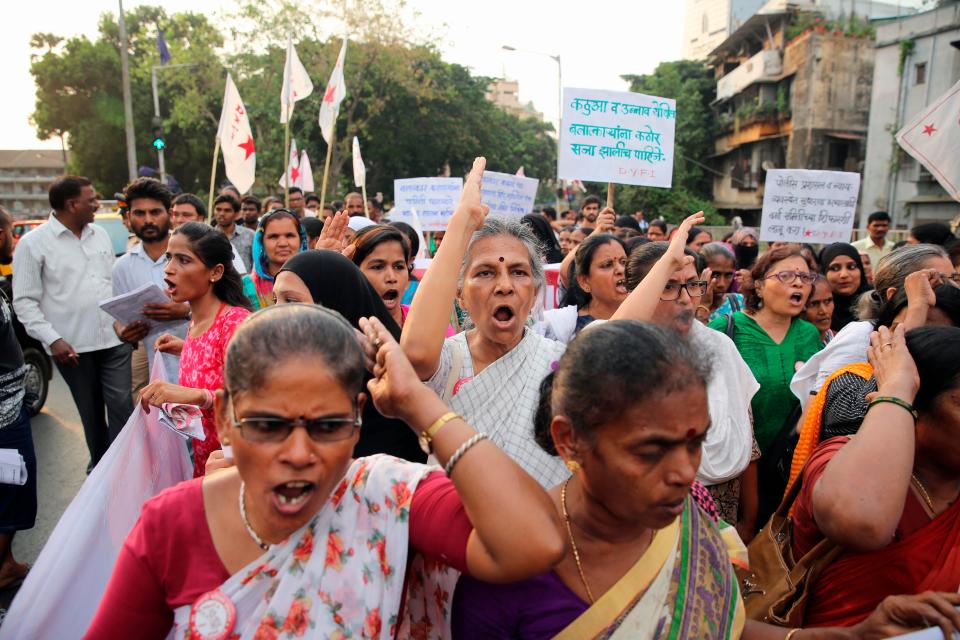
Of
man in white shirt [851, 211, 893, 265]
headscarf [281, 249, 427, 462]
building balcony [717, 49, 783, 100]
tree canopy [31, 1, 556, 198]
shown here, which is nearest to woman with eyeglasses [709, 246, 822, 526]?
headscarf [281, 249, 427, 462]

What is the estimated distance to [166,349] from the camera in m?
3.31

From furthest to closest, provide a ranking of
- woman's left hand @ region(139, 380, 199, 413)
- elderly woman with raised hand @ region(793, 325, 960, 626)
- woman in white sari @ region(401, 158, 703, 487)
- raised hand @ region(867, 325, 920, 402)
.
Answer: woman's left hand @ region(139, 380, 199, 413) < woman in white sari @ region(401, 158, 703, 487) < raised hand @ region(867, 325, 920, 402) < elderly woman with raised hand @ region(793, 325, 960, 626)

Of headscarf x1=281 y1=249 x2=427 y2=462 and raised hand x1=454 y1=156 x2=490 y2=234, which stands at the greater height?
raised hand x1=454 y1=156 x2=490 y2=234

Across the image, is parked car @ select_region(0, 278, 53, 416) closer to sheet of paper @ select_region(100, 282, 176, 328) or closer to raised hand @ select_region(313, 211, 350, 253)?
sheet of paper @ select_region(100, 282, 176, 328)

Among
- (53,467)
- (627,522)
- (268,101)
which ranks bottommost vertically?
(53,467)

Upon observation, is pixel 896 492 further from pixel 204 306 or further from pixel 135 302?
pixel 135 302

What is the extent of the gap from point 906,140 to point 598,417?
4845 mm

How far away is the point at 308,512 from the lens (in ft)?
4.72

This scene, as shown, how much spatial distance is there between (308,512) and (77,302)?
449 cm

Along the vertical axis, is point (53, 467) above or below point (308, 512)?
below

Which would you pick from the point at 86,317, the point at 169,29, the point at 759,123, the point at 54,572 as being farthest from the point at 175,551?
the point at 169,29

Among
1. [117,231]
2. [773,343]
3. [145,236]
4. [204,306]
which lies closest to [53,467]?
[145,236]

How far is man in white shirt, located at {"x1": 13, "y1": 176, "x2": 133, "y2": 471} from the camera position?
4.92 meters

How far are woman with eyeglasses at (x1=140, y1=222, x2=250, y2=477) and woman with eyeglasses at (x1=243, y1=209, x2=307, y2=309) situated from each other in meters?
1.63
